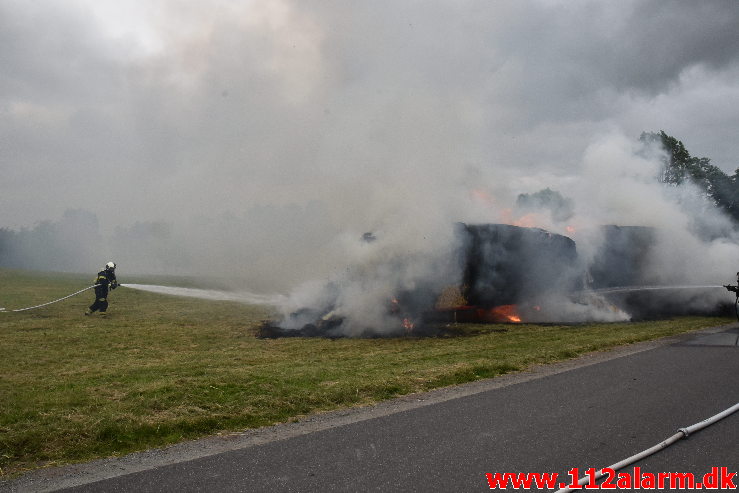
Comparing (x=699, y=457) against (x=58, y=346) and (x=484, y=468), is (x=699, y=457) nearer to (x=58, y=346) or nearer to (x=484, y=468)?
(x=484, y=468)

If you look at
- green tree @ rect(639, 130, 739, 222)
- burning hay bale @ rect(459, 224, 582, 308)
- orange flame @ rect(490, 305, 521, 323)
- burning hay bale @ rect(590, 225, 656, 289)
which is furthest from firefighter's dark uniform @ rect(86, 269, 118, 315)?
green tree @ rect(639, 130, 739, 222)

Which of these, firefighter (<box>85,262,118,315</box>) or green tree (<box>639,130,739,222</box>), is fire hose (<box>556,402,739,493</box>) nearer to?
firefighter (<box>85,262,118,315</box>)

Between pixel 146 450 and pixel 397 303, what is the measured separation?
10390 mm

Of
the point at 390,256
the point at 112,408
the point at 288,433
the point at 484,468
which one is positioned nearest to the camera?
the point at 484,468

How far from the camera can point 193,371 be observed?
338 inches

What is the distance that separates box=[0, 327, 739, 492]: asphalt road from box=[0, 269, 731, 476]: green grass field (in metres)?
0.80

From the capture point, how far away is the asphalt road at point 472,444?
411 centimetres

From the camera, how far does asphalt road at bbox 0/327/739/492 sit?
4.11 meters

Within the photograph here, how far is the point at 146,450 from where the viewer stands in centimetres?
491

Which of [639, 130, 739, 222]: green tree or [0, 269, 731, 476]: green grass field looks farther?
[639, 130, 739, 222]: green tree

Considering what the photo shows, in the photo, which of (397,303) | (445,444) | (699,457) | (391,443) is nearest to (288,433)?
(391,443)

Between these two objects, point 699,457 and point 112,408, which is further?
point 112,408

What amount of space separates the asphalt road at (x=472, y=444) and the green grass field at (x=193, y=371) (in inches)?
31.4

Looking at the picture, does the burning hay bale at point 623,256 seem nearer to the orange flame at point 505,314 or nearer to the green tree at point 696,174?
the orange flame at point 505,314
